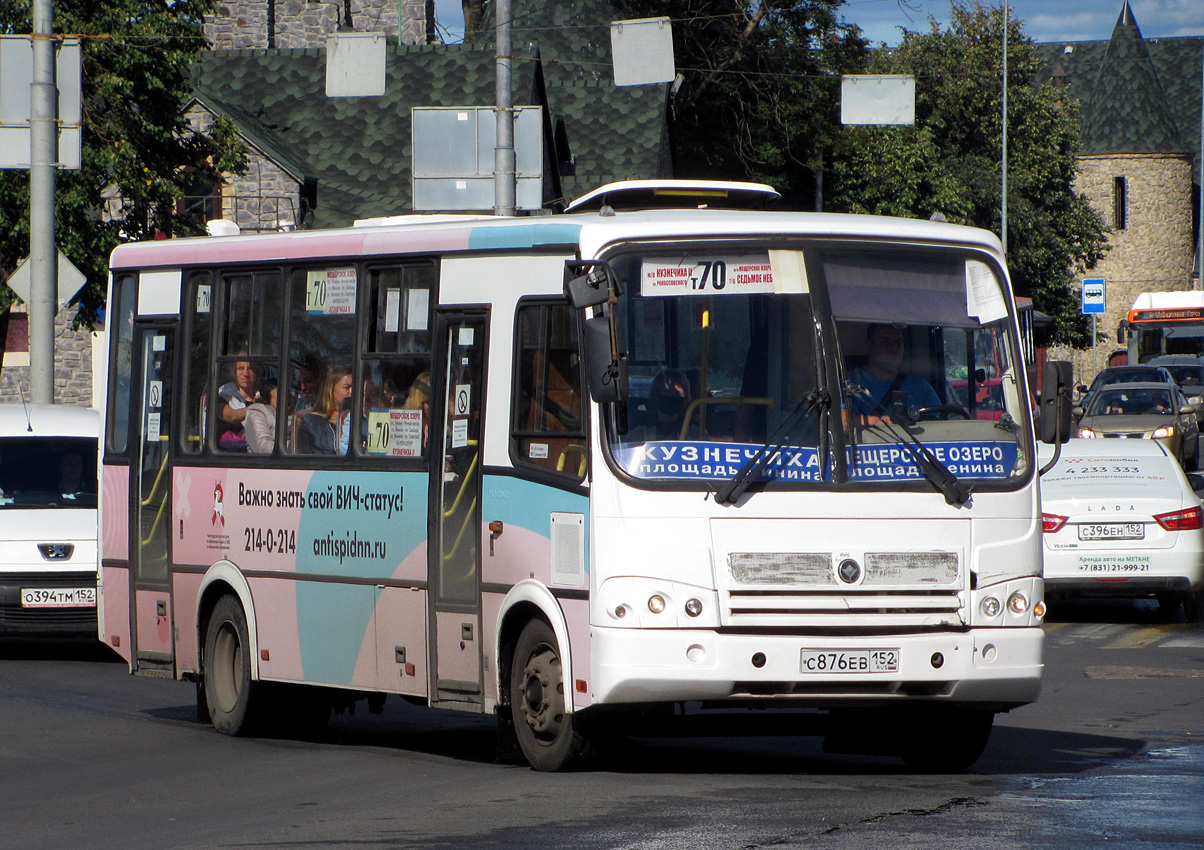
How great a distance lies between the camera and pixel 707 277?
9422 mm

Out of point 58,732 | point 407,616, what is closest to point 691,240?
point 407,616

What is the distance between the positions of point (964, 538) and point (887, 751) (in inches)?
59.6

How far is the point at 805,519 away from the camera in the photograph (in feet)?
30.1

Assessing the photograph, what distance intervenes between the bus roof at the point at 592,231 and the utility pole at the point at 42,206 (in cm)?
1176

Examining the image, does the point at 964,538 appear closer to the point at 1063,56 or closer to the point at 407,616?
the point at 407,616

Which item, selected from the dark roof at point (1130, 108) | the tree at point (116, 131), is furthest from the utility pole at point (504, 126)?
the dark roof at point (1130, 108)

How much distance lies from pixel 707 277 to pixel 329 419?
2703 millimetres

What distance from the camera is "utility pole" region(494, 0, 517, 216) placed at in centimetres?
2323

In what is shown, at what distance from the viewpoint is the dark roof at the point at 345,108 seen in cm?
4400

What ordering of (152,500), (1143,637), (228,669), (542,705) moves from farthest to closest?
(1143,637) < (152,500) < (228,669) < (542,705)

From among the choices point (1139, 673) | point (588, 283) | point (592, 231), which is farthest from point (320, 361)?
point (1139, 673)

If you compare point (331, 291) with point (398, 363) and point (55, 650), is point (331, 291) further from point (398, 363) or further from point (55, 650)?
point (55, 650)

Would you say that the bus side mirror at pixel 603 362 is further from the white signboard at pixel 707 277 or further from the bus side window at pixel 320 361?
the bus side window at pixel 320 361

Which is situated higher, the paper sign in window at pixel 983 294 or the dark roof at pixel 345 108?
the dark roof at pixel 345 108
